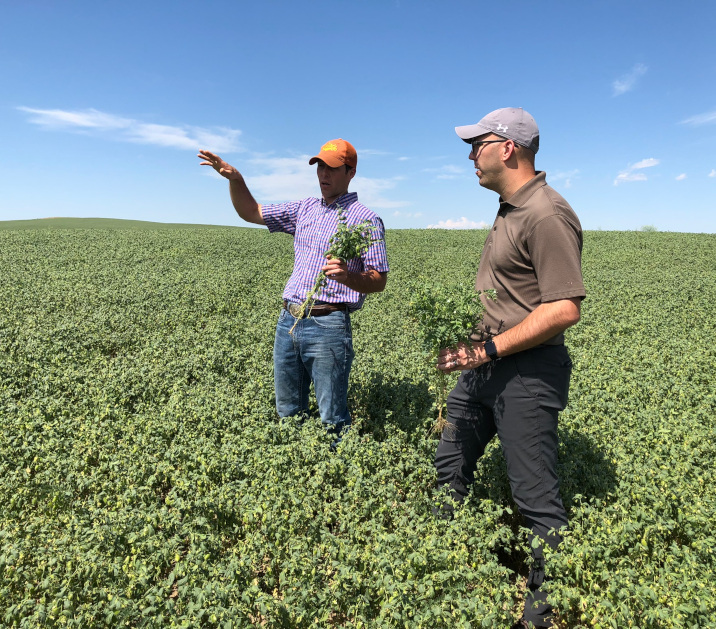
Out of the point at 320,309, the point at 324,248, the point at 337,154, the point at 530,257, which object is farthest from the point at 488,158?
the point at 320,309

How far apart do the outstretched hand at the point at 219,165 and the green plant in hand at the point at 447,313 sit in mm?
2040

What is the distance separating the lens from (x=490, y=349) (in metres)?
2.89

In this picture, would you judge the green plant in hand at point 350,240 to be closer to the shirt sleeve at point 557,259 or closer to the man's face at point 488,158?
the man's face at point 488,158

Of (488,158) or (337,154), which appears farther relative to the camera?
(337,154)

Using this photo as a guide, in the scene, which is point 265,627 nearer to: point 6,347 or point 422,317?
point 422,317

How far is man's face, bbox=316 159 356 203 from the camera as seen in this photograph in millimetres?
4004

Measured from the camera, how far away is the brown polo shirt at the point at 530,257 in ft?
8.49

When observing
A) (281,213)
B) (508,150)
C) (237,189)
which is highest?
(508,150)

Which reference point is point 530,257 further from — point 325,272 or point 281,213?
point 281,213

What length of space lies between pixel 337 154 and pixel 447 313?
65.3 inches

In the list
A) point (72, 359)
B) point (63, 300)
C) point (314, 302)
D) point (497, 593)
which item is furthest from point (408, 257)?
point (497, 593)

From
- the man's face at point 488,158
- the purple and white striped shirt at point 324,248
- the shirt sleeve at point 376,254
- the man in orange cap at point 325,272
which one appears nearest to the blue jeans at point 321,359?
the man in orange cap at point 325,272

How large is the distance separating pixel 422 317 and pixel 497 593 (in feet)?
6.02

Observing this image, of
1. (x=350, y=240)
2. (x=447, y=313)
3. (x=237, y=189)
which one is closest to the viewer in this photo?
(x=447, y=313)
